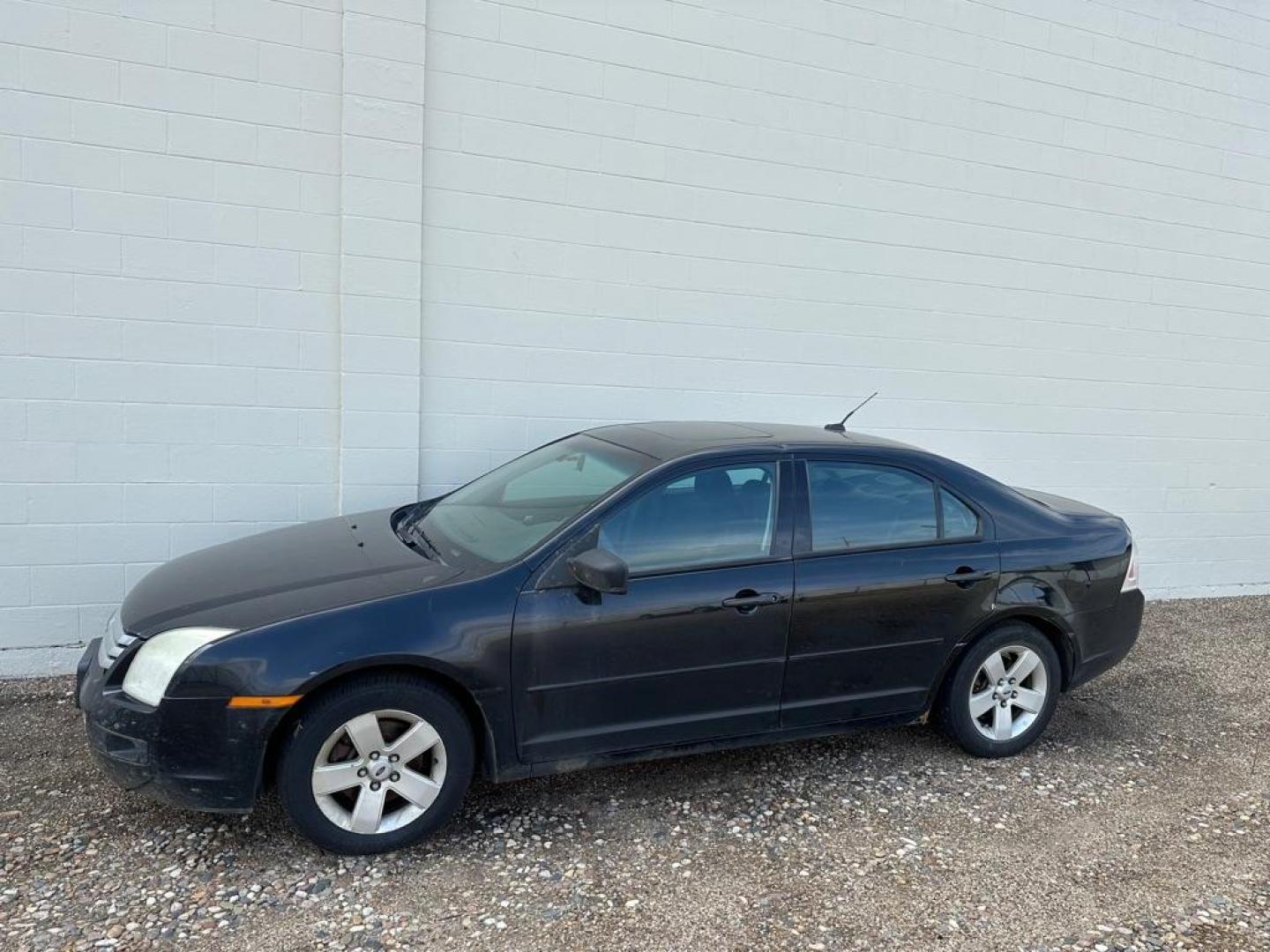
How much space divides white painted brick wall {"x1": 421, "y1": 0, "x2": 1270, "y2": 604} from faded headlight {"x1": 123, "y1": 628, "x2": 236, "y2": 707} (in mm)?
2491

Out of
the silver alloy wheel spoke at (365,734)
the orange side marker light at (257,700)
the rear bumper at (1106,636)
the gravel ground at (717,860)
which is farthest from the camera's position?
the rear bumper at (1106,636)

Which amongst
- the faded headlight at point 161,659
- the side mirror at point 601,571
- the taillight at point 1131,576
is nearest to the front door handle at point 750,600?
the side mirror at point 601,571

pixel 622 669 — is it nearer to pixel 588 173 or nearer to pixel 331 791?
pixel 331 791

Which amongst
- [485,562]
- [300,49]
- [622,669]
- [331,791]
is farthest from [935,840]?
[300,49]

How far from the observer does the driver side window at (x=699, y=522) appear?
3.66 m

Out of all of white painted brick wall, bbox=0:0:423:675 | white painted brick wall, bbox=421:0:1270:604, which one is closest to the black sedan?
white painted brick wall, bbox=0:0:423:675

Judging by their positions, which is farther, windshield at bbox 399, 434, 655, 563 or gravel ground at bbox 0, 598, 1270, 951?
windshield at bbox 399, 434, 655, 563

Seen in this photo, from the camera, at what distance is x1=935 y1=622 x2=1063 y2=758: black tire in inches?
167

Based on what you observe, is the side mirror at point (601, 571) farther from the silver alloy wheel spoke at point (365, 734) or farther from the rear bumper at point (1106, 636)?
the rear bumper at point (1106, 636)

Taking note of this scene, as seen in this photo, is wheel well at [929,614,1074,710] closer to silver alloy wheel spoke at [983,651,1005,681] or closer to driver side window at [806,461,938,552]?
silver alloy wheel spoke at [983,651,1005,681]

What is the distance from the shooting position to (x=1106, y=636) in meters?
4.56

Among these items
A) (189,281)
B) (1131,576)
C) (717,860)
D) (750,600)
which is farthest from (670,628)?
(189,281)

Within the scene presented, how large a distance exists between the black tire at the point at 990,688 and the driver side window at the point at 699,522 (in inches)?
46.9

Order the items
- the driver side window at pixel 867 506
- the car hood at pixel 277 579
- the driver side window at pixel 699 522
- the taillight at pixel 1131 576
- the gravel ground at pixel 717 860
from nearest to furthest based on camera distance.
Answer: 1. the gravel ground at pixel 717 860
2. the car hood at pixel 277 579
3. the driver side window at pixel 699 522
4. the driver side window at pixel 867 506
5. the taillight at pixel 1131 576
